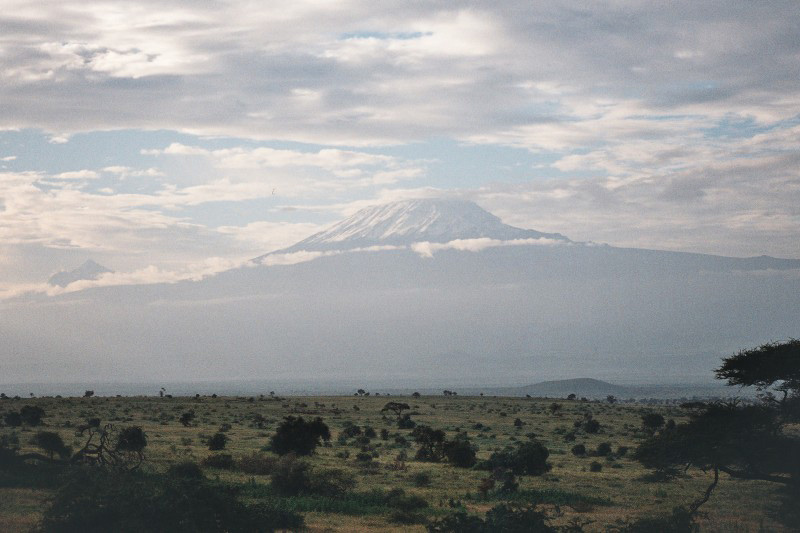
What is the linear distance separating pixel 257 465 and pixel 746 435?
72.0 ft

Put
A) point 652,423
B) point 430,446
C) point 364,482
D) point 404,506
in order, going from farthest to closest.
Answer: point 652,423 < point 430,446 < point 364,482 < point 404,506

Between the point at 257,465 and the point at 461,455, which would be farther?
the point at 461,455

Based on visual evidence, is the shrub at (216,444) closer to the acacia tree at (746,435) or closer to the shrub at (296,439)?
the shrub at (296,439)

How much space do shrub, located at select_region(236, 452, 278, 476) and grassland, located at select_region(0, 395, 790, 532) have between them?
38 cm

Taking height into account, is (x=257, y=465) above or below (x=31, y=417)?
below

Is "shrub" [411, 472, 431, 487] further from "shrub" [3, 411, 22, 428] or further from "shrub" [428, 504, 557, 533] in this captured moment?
"shrub" [3, 411, 22, 428]

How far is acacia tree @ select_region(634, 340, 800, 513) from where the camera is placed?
2512 centimetres

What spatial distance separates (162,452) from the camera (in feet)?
138

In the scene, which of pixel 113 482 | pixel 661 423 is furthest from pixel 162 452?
pixel 661 423

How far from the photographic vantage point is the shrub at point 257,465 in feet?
123

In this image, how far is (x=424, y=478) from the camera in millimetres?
35625

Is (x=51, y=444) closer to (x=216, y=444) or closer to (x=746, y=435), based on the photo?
(x=216, y=444)

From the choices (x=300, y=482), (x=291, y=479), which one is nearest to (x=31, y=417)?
(x=291, y=479)

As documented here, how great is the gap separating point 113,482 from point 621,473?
2949 cm
